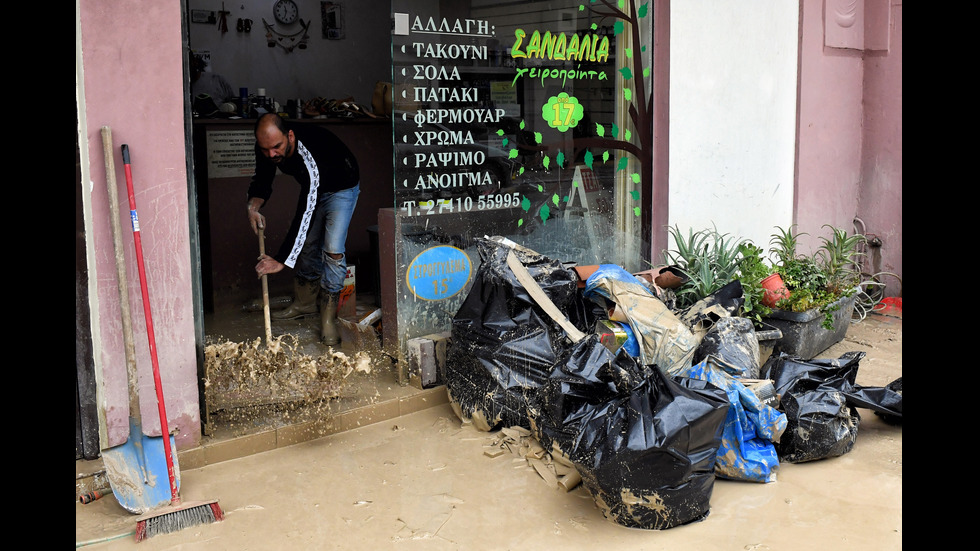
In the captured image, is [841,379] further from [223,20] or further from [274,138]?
[223,20]

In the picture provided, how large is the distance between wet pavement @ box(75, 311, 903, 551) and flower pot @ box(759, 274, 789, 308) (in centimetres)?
123

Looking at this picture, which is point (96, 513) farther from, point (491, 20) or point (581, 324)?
point (491, 20)

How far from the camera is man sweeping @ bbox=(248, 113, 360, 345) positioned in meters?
5.96

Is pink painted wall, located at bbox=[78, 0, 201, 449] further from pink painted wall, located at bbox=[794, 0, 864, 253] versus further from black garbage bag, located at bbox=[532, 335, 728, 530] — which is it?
pink painted wall, located at bbox=[794, 0, 864, 253]

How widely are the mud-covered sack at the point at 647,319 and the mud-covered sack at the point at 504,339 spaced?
0.19 metres

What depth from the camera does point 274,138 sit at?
5.81m

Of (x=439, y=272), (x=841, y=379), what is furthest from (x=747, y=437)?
(x=439, y=272)

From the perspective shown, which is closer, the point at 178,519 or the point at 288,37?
the point at 178,519

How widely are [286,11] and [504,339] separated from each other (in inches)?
263

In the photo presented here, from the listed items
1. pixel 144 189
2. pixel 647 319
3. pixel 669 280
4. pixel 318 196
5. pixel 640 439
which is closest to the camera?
pixel 640 439

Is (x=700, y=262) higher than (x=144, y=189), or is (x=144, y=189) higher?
(x=144, y=189)

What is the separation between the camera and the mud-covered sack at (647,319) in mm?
4605

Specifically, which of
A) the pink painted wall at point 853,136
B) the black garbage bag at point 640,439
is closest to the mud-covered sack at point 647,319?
the black garbage bag at point 640,439

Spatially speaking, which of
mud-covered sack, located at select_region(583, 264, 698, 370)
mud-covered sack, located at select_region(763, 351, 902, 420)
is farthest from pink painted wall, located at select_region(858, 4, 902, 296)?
mud-covered sack, located at select_region(583, 264, 698, 370)
